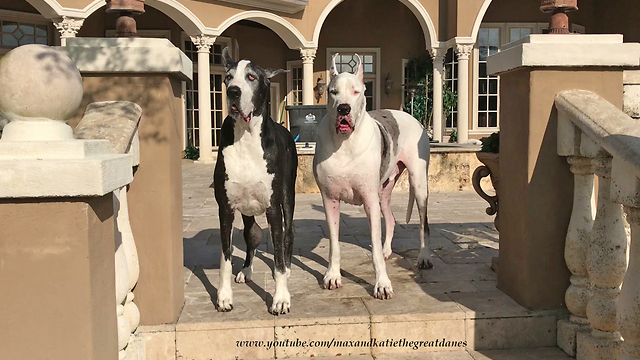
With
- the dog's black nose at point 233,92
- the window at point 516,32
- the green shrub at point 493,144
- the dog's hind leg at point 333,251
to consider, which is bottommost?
the dog's hind leg at point 333,251

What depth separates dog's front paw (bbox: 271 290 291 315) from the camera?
3.18 m

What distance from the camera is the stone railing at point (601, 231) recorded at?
2.21 m

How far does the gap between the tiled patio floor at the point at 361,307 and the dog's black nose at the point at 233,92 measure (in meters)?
1.29

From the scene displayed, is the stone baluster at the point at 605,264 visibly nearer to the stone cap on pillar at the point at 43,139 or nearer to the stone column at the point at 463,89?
the stone cap on pillar at the point at 43,139

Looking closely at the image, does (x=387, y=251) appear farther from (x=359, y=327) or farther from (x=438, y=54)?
(x=438, y=54)

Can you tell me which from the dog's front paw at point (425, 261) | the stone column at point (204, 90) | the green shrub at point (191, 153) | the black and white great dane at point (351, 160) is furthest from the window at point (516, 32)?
the black and white great dane at point (351, 160)

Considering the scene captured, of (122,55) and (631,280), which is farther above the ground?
(122,55)

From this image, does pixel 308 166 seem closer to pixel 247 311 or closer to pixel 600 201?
pixel 247 311

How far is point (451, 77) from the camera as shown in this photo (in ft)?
53.8

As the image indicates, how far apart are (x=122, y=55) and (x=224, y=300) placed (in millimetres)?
1554

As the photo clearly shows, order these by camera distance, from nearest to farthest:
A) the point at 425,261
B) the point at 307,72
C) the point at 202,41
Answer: the point at 425,261 → the point at 202,41 → the point at 307,72

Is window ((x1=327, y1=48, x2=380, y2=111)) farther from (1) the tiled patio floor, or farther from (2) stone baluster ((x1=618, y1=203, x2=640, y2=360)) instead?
(2) stone baluster ((x1=618, y1=203, x2=640, y2=360))

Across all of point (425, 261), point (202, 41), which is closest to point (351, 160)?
point (425, 261)

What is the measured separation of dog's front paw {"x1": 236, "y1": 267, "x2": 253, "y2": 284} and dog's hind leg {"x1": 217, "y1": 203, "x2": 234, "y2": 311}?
1.83 feet
